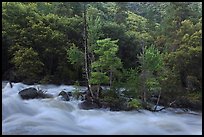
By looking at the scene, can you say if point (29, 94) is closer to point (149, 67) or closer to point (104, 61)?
point (104, 61)

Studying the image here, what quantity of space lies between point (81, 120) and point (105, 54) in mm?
2666

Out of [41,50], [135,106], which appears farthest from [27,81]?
[135,106]

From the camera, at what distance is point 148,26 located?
21.0 meters

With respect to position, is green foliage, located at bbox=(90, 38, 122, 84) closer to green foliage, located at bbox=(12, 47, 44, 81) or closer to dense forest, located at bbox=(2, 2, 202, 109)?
dense forest, located at bbox=(2, 2, 202, 109)

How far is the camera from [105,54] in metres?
10.9

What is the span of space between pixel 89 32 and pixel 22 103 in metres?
3.41

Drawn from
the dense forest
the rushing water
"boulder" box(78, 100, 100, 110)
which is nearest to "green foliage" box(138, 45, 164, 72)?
the dense forest

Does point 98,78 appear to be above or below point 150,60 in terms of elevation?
below

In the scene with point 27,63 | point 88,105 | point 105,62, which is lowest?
point 88,105

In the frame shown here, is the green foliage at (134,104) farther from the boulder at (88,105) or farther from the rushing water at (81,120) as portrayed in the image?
the boulder at (88,105)

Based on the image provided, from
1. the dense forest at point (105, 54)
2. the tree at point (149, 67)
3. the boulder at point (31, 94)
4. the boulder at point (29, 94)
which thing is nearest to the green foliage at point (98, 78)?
the dense forest at point (105, 54)

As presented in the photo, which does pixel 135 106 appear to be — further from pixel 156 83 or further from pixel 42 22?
pixel 42 22

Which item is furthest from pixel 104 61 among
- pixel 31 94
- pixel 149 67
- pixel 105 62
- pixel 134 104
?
pixel 31 94

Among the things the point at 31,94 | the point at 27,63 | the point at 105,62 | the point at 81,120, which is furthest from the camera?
the point at 27,63
